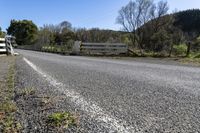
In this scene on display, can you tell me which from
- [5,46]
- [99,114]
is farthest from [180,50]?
[99,114]

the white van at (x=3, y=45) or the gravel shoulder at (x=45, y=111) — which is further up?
the white van at (x=3, y=45)

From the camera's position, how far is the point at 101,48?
2472 centimetres

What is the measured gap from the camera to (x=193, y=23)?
176ft

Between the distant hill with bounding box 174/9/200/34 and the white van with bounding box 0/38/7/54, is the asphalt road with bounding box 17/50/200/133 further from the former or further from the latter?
the distant hill with bounding box 174/9/200/34

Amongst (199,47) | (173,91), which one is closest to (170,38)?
(199,47)

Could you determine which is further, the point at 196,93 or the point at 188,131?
the point at 196,93

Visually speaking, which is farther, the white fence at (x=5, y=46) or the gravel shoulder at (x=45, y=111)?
the white fence at (x=5, y=46)

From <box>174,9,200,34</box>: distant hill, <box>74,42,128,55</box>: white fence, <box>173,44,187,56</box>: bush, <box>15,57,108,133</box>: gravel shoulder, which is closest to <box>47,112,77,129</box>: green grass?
<box>15,57,108,133</box>: gravel shoulder

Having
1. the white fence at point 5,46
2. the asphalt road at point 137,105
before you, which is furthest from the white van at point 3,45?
the asphalt road at point 137,105

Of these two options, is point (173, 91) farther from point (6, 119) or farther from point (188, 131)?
point (6, 119)

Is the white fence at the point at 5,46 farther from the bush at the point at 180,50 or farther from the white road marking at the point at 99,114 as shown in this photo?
the white road marking at the point at 99,114

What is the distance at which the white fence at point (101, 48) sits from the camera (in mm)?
24234

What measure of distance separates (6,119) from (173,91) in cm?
301

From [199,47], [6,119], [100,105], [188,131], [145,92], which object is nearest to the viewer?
[188,131]
